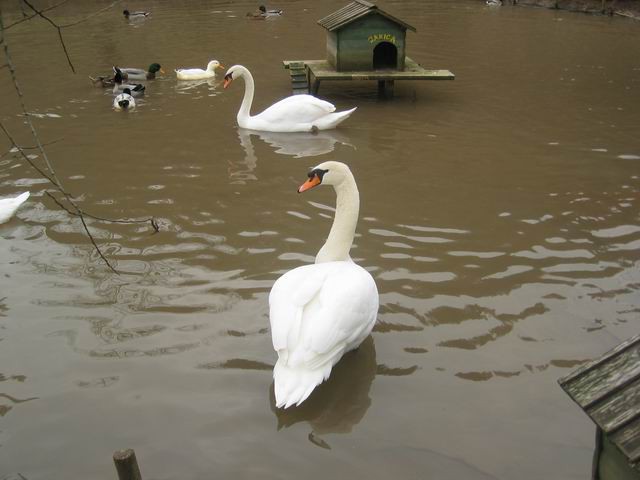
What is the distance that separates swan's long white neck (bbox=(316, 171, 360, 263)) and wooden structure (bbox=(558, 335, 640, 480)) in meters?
2.40

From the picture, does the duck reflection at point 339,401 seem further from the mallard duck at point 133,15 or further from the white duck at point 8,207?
the mallard duck at point 133,15

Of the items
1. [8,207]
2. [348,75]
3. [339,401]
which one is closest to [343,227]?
[339,401]

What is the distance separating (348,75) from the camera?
976cm

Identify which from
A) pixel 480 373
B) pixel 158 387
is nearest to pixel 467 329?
pixel 480 373

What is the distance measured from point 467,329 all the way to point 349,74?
6.27m

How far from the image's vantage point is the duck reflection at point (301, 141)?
808 cm

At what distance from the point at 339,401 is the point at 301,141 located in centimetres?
526

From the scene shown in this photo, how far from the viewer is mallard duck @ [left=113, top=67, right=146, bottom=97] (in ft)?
34.5

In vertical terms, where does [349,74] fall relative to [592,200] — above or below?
above

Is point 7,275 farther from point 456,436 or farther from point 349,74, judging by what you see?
point 349,74

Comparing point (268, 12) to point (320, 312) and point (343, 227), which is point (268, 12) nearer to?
point (343, 227)

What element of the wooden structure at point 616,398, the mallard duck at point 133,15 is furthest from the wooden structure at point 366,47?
the mallard duck at point 133,15

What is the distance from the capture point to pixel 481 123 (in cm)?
897

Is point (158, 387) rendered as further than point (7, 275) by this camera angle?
No
